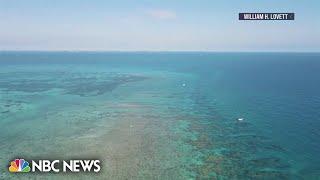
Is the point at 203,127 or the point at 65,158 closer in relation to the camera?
the point at 65,158

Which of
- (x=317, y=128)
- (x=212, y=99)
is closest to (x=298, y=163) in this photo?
(x=317, y=128)

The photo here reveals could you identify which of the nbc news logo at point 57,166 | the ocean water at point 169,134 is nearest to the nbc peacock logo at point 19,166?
the nbc news logo at point 57,166

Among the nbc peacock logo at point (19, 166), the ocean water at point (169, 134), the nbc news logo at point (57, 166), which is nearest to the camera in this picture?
the nbc news logo at point (57, 166)

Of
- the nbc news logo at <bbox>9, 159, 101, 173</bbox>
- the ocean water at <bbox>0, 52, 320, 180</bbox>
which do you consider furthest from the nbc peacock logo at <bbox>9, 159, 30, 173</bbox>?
the ocean water at <bbox>0, 52, 320, 180</bbox>

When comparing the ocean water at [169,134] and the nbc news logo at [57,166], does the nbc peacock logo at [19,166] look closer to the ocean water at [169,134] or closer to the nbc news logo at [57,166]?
the nbc news logo at [57,166]

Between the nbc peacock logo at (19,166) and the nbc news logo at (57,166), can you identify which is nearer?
the nbc news logo at (57,166)

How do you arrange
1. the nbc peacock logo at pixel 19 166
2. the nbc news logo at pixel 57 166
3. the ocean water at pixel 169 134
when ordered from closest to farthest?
1. the nbc news logo at pixel 57 166
2. the nbc peacock logo at pixel 19 166
3. the ocean water at pixel 169 134

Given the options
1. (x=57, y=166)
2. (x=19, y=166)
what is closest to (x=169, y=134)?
(x=57, y=166)

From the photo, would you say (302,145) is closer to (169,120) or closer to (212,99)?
(169,120)

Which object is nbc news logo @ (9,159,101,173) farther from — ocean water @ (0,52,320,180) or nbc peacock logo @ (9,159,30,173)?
ocean water @ (0,52,320,180)
